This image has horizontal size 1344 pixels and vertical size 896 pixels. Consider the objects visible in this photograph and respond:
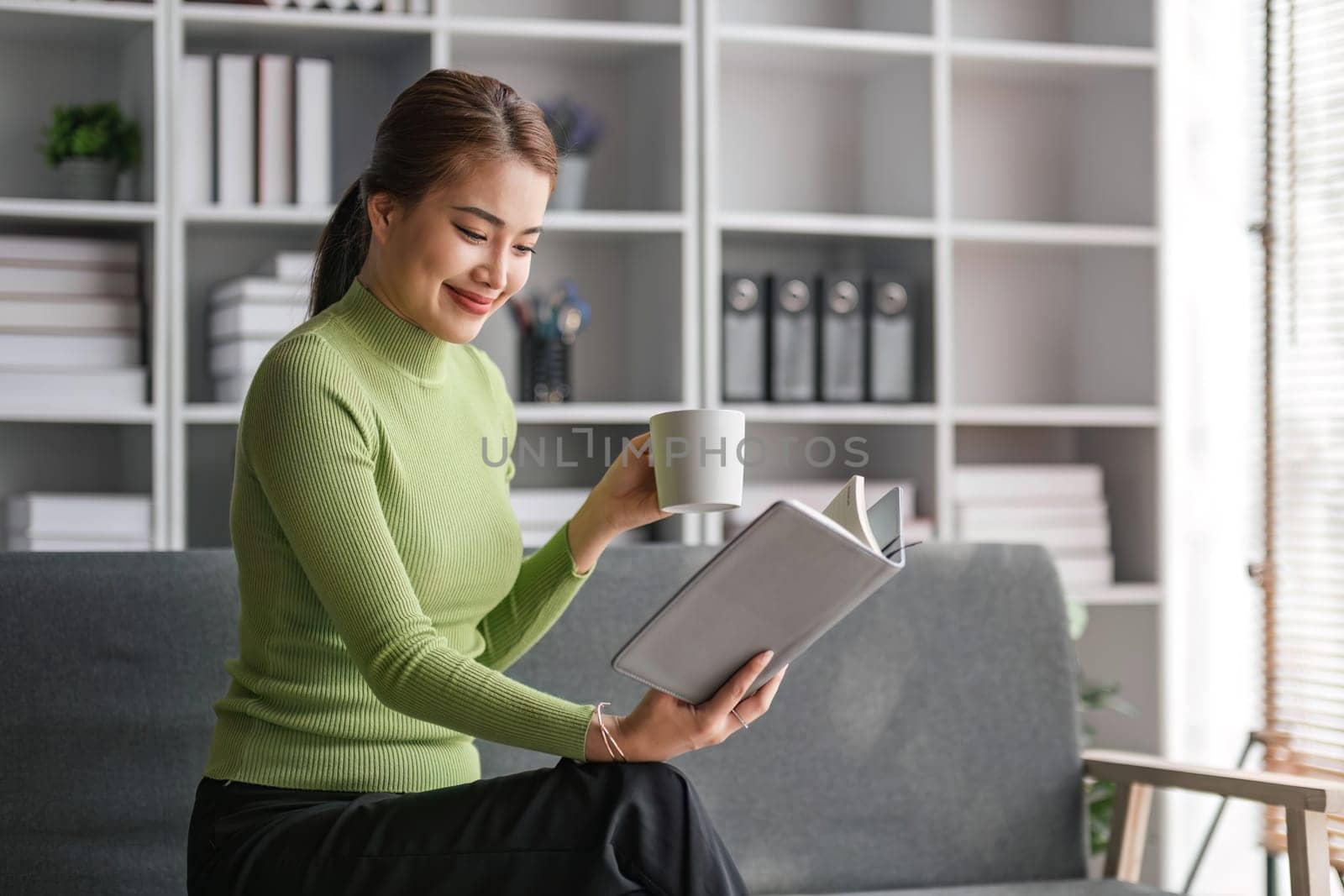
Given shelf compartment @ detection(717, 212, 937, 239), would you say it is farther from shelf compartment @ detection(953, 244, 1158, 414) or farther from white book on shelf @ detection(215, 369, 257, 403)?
white book on shelf @ detection(215, 369, 257, 403)

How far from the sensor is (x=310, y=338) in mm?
1339

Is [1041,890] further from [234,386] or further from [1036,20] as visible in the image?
[1036,20]

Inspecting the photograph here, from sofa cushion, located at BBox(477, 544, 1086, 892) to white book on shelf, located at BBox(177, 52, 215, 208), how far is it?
1.18 meters

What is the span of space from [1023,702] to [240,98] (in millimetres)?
1711

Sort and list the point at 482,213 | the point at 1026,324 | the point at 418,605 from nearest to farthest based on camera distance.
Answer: the point at 418,605, the point at 482,213, the point at 1026,324

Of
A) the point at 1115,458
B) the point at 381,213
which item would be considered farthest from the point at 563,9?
the point at 381,213

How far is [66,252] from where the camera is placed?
2.43m

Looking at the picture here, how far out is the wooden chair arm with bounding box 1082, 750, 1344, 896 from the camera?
157cm

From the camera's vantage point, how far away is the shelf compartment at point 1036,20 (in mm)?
2982

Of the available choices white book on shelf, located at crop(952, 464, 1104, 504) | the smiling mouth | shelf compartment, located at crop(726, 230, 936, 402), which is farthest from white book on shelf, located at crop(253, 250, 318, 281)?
white book on shelf, located at crop(952, 464, 1104, 504)

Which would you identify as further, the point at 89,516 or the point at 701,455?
the point at 89,516

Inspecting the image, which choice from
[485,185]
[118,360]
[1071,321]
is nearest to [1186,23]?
[1071,321]

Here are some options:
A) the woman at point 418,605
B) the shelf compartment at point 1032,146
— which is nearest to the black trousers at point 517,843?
the woman at point 418,605

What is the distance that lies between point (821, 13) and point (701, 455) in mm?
2029
